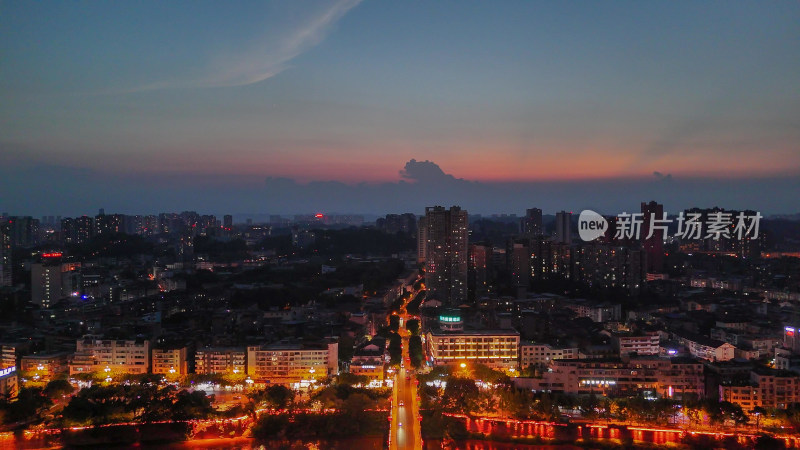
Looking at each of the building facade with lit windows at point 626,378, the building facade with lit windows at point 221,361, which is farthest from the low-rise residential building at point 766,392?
the building facade with lit windows at point 221,361

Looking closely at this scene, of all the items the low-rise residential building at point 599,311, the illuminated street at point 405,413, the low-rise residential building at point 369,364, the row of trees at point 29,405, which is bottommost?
the illuminated street at point 405,413

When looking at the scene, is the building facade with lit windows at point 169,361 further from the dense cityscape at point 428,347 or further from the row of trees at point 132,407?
the row of trees at point 132,407

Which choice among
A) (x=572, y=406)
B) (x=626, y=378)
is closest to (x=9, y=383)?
(x=572, y=406)

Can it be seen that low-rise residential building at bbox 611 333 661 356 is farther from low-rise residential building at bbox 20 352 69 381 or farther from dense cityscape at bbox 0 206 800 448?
low-rise residential building at bbox 20 352 69 381

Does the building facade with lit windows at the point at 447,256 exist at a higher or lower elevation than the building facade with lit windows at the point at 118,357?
higher

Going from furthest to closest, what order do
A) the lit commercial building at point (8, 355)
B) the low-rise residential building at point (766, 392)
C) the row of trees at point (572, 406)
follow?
the lit commercial building at point (8, 355)
the low-rise residential building at point (766, 392)
the row of trees at point (572, 406)

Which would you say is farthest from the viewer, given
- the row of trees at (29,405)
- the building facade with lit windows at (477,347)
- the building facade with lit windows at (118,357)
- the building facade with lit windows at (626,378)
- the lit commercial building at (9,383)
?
the building facade with lit windows at (477,347)

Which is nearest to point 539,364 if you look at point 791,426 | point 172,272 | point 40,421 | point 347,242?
point 791,426
